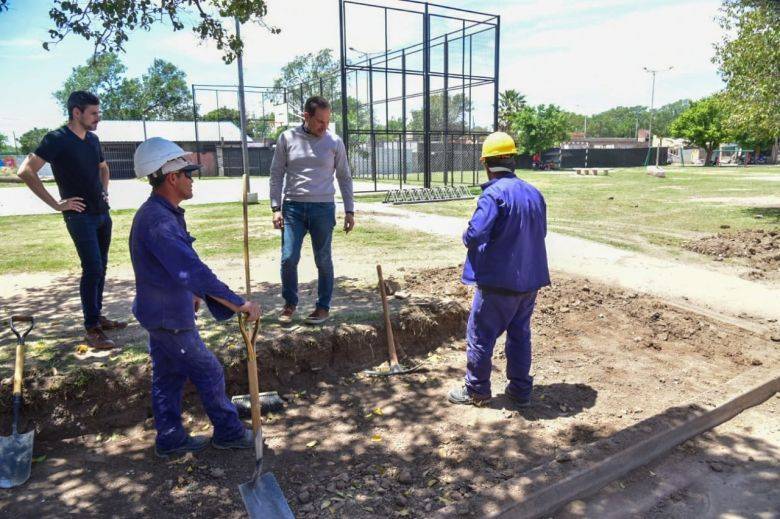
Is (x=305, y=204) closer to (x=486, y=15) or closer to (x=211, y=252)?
(x=211, y=252)

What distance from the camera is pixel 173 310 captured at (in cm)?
317

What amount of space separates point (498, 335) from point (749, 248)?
7383 millimetres

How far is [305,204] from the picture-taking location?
192 inches

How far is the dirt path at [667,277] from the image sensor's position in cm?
653

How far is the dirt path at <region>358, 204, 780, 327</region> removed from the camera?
6.53 m

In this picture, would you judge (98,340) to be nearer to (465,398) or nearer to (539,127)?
(465,398)

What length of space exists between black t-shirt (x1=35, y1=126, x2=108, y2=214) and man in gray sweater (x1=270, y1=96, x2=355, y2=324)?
140 cm

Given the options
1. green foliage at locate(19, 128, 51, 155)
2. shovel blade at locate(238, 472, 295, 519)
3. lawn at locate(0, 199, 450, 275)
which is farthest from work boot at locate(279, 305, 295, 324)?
green foliage at locate(19, 128, 51, 155)

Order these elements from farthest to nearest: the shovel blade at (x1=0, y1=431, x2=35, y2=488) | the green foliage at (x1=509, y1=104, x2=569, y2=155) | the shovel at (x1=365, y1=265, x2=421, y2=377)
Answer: the green foliage at (x1=509, y1=104, x2=569, y2=155)
the shovel at (x1=365, y1=265, x2=421, y2=377)
the shovel blade at (x1=0, y1=431, x2=35, y2=488)

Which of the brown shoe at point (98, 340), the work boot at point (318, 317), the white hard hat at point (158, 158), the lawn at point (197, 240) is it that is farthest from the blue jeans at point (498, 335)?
the lawn at point (197, 240)

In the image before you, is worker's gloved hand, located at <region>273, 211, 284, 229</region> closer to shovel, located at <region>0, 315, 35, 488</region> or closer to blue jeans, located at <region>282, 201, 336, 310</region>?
blue jeans, located at <region>282, 201, 336, 310</region>

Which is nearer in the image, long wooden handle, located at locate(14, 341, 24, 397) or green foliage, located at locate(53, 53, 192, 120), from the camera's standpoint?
long wooden handle, located at locate(14, 341, 24, 397)

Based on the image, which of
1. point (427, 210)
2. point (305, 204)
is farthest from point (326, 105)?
point (427, 210)

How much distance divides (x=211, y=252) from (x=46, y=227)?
20.9 feet
